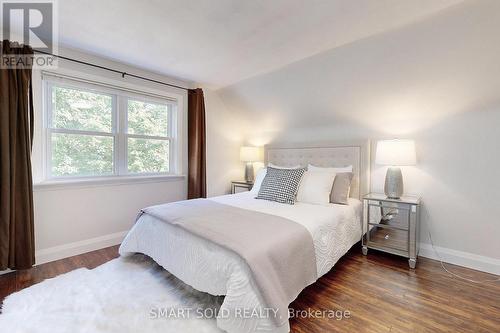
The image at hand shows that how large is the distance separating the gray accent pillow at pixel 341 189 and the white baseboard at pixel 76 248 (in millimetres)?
2685

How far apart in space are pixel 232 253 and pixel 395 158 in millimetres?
2004

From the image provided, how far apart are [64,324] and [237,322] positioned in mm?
1128

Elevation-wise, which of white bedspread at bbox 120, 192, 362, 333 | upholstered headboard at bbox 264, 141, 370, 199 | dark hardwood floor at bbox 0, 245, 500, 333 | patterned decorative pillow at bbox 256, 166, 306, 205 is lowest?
dark hardwood floor at bbox 0, 245, 500, 333

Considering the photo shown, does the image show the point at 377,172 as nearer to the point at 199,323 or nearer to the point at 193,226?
the point at 193,226

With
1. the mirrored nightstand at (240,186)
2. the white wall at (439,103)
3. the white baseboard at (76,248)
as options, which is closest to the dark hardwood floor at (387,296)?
the white baseboard at (76,248)

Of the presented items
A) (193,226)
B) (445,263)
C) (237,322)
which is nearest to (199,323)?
(237,322)

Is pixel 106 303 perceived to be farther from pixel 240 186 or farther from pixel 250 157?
pixel 250 157

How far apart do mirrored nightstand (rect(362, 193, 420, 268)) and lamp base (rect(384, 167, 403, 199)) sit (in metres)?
0.07

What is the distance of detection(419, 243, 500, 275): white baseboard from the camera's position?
2236 millimetres

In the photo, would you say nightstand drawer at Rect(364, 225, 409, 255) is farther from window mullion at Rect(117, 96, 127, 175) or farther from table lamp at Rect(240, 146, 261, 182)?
window mullion at Rect(117, 96, 127, 175)

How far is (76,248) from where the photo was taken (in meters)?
2.58

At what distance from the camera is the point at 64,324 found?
1467 mm

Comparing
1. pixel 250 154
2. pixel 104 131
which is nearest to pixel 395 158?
pixel 250 154

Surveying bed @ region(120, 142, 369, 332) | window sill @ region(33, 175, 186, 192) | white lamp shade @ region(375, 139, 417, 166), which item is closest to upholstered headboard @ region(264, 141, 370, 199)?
bed @ region(120, 142, 369, 332)
